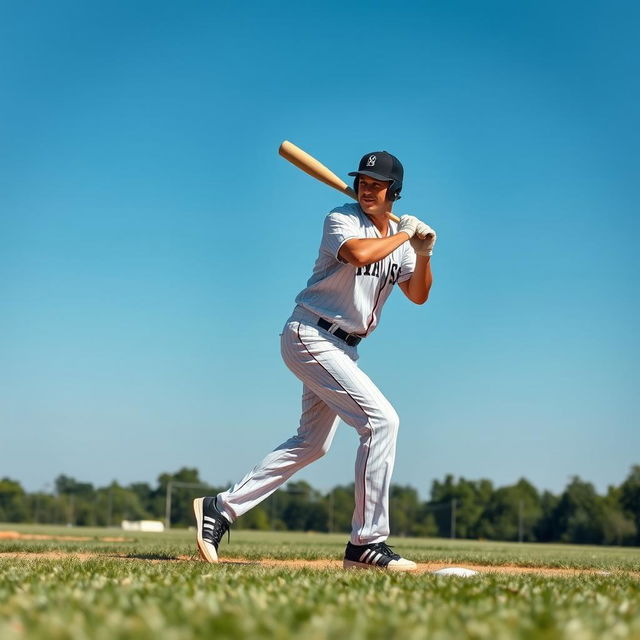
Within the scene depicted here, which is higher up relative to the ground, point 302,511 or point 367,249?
point 367,249

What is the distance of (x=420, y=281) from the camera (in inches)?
263

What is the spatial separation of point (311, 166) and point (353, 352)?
1607mm

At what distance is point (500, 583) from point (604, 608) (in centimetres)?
108

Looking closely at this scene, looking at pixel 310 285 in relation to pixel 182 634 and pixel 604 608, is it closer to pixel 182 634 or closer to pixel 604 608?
pixel 604 608

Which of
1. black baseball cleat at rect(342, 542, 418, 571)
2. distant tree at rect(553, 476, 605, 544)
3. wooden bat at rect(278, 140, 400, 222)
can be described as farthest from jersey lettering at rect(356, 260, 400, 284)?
distant tree at rect(553, 476, 605, 544)

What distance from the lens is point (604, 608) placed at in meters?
3.28

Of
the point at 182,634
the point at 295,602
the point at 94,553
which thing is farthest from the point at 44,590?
the point at 94,553

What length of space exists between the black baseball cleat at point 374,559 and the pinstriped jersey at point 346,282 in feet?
4.80

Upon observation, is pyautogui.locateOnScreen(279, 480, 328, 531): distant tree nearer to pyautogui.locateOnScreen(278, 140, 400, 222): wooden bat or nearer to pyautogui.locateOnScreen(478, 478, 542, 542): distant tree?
pyautogui.locateOnScreen(478, 478, 542, 542): distant tree

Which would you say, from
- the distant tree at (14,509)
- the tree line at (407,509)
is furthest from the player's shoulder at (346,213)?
the distant tree at (14,509)

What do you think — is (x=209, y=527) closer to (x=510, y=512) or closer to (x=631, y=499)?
(x=631, y=499)

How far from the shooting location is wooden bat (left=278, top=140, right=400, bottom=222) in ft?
22.8

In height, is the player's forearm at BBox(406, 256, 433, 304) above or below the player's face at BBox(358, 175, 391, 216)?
below

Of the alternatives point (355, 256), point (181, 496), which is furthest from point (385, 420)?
point (181, 496)
